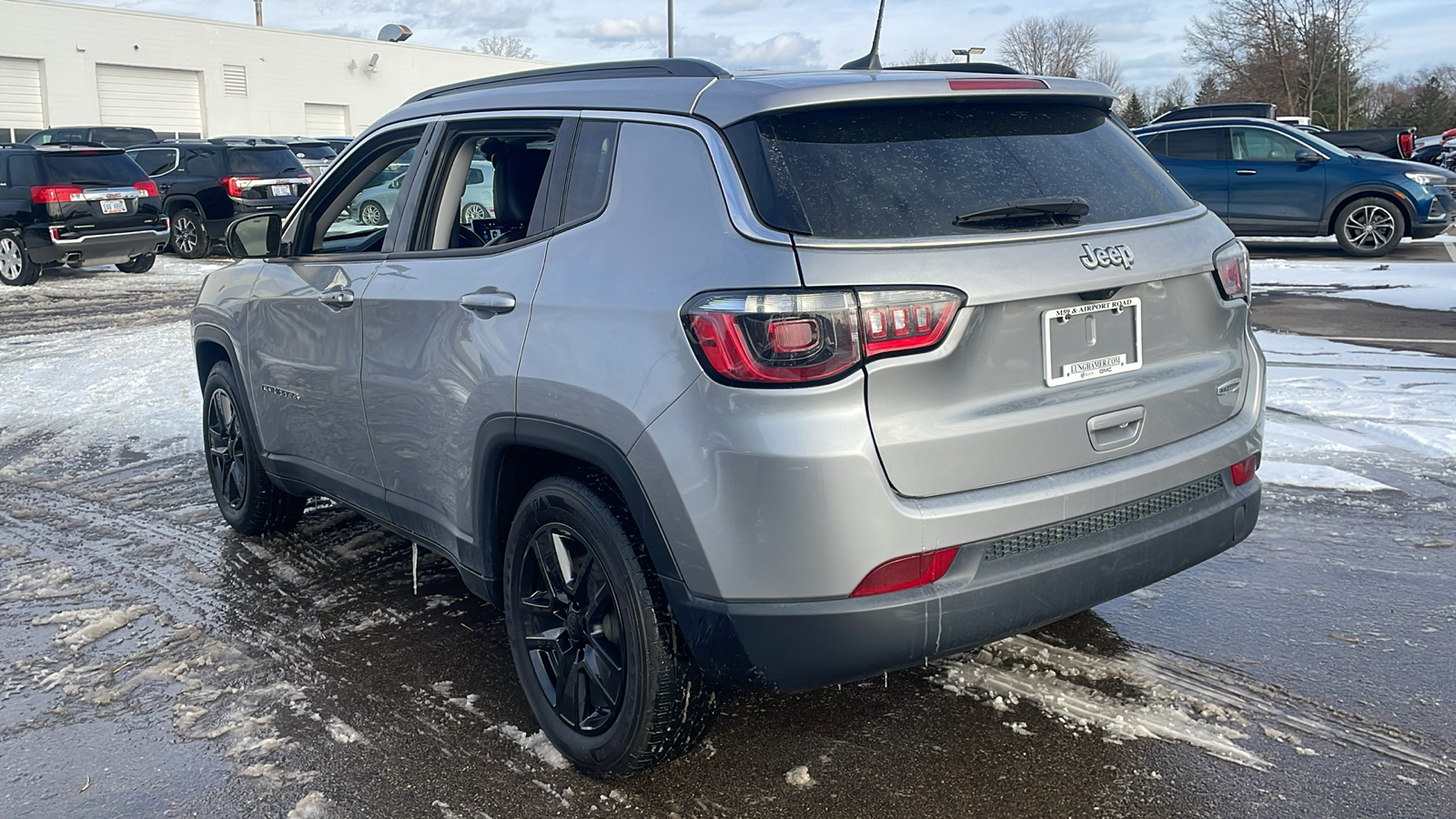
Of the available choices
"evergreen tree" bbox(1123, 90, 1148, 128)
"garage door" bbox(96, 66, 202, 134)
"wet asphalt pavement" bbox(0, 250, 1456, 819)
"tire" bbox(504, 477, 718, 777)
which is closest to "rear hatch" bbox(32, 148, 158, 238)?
"wet asphalt pavement" bbox(0, 250, 1456, 819)

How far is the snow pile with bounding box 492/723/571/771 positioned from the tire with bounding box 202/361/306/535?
2.07 metres

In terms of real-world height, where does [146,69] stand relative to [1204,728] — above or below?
above

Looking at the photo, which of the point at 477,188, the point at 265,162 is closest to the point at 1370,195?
the point at 477,188

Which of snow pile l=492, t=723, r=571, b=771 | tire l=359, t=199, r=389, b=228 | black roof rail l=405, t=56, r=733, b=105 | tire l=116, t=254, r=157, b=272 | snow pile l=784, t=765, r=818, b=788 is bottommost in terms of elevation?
snow pile l=784, t=765, r=818, b=788

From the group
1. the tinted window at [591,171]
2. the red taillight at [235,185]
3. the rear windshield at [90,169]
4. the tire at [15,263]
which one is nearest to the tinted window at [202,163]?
the red taillight at [235,185]

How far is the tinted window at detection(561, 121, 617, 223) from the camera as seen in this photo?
10.3 feet

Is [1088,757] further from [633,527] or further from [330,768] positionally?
[330,768]

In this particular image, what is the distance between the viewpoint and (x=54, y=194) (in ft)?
50.3

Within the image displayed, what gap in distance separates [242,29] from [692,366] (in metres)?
48.8

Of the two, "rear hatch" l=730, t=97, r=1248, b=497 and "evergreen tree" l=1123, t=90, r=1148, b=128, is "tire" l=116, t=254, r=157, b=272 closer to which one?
"rear hatch" l=730, t=97, r=1248, b=497

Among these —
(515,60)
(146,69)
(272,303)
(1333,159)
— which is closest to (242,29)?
(146,69)

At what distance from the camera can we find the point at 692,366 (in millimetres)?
2656

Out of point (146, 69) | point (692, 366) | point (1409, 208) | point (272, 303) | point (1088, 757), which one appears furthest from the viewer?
point (146, 69)

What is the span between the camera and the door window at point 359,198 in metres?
4.23
